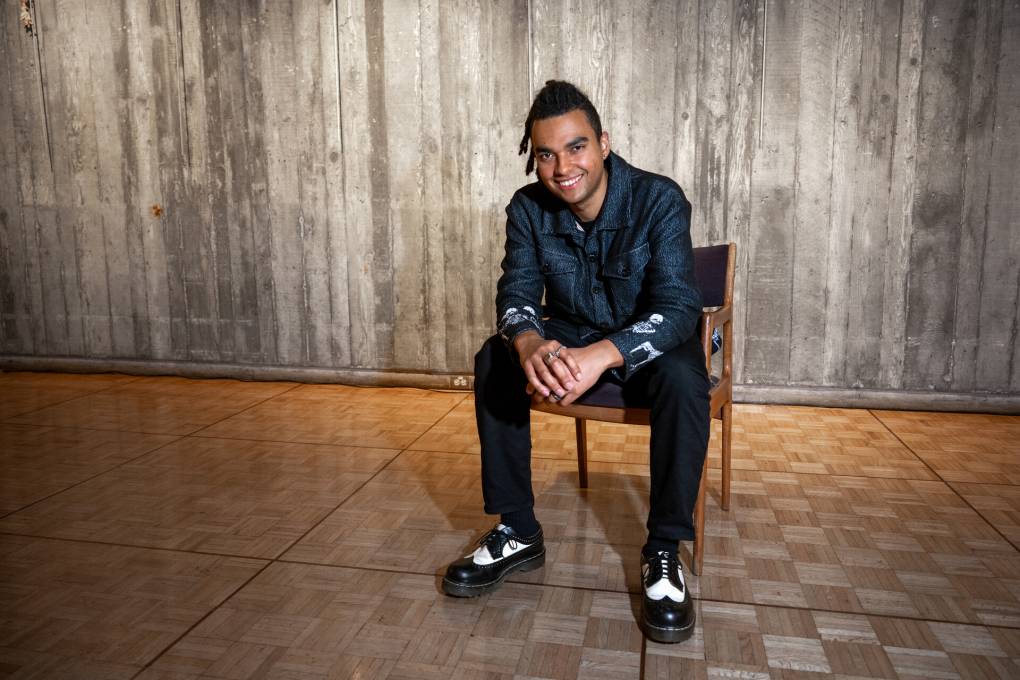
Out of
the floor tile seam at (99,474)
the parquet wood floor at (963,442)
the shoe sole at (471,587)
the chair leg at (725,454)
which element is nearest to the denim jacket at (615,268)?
the chair leg at (725,454)

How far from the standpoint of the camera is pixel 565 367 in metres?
1.53

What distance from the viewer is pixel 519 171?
11.2 ft

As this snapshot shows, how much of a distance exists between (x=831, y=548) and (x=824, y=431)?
1129mm

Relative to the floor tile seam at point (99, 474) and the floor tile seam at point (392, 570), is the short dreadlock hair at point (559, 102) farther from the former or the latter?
the floor tile seam at point (99, 474)

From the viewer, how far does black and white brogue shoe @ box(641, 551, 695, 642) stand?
1448 mm

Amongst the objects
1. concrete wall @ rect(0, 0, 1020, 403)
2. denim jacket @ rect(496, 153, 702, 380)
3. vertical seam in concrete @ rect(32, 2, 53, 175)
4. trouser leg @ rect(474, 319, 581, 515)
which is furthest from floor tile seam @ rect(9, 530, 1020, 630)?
vertical seam in concrete @ rect(32, 2, 53, 175)

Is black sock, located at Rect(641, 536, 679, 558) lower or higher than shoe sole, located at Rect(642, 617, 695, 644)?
higher

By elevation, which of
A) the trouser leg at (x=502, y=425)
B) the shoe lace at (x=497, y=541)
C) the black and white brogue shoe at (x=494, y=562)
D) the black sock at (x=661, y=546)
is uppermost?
the trouser leg at (x=502, y=425)

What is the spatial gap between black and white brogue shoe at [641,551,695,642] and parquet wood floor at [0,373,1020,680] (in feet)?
0.09

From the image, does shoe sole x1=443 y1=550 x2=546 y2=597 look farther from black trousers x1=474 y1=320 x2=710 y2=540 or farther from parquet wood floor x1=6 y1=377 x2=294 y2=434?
parquet wood floor x1=6 y1=377 x2=294 y2=434

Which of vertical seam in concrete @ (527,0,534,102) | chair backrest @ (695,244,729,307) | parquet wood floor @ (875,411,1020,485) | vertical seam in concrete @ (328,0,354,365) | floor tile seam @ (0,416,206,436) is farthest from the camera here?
vertical seam in concrete @ (328,0,354,365)

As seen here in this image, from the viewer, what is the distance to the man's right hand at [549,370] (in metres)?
1.53

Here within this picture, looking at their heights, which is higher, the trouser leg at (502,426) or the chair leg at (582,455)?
the trouser leg at (502,426)

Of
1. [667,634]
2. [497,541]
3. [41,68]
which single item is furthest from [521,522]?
[41,68]
